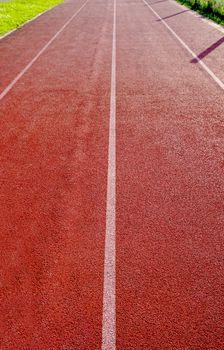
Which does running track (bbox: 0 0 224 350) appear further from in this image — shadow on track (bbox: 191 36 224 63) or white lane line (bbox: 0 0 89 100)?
shadow on track (bbox: 191 36 224 63)

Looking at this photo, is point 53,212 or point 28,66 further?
point 28,66

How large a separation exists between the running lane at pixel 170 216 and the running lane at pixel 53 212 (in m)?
0.38

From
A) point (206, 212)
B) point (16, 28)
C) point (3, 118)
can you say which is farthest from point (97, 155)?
point (16, 28)

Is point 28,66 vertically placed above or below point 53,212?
above

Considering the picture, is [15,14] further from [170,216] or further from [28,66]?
[170,216]

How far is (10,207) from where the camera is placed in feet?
17.0

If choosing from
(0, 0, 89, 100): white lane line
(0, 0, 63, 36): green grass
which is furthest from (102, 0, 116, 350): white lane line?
(0, 0, 63, 36): green grass

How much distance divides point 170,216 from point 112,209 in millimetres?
865

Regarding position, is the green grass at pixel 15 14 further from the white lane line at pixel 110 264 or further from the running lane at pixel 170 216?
the white lane line at pixel 110 264

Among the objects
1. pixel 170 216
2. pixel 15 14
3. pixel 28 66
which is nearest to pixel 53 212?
pixel 170 216

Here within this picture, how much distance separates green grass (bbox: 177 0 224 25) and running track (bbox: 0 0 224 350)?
11.4m

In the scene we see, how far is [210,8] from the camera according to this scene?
904 inches

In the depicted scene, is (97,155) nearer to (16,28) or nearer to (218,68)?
(218,68)

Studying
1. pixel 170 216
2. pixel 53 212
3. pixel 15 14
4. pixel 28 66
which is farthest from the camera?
pixel 15 14
